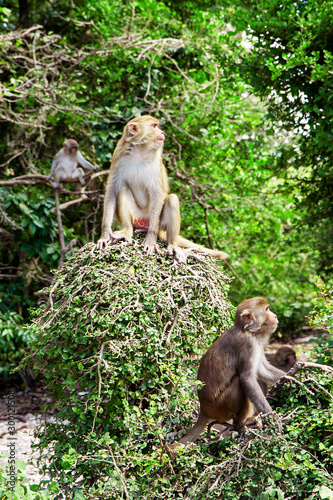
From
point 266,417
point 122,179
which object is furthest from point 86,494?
point 122,179

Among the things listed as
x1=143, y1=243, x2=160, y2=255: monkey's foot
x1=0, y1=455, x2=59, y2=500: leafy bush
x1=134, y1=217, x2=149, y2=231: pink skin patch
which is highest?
x1=143, y1=243, x2=160, y2=255: monkey's foot

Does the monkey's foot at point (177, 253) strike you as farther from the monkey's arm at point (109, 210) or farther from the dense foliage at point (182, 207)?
the monkey's arm at point (109, 210)

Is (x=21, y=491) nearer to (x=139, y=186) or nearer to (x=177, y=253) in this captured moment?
(x=177, y=253)

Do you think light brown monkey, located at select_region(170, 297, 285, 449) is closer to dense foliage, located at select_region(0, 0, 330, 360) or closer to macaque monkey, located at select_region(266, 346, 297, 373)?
dense foliage, located at select_region(0, 0, 330, 360)

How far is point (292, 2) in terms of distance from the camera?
18.3 ft

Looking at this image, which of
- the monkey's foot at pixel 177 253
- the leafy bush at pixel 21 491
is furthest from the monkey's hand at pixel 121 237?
the leafy bush at pixel 21 491

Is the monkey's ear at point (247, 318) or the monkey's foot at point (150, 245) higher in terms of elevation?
the monkey's foot at point (150, 245)

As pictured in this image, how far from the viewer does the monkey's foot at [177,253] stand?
4.26 meters

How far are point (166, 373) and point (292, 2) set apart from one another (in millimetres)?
4040

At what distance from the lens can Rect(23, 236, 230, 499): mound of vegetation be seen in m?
3.67

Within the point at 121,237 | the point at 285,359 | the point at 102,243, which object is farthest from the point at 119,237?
the point at 285,359

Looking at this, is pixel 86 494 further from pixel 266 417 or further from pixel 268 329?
pixel 268 329

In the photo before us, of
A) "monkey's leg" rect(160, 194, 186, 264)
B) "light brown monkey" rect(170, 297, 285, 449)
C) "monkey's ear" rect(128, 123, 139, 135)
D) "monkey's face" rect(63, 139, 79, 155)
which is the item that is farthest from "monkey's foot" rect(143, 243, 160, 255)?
"monkey's face" rect(63, 139, 79, 155)

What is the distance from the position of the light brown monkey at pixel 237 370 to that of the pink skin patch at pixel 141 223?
1387mm
